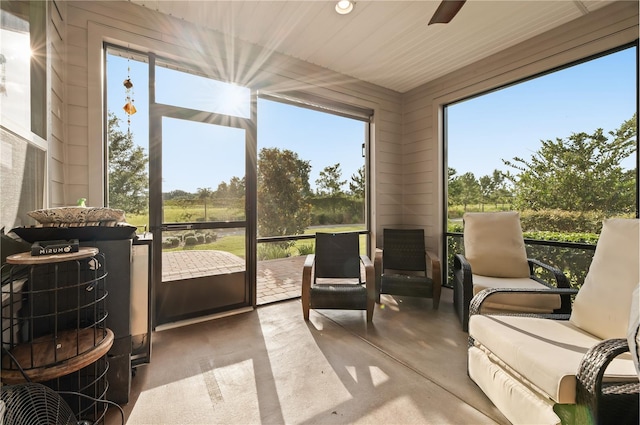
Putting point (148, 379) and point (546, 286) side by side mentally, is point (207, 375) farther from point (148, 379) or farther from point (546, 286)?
point (546, 286)

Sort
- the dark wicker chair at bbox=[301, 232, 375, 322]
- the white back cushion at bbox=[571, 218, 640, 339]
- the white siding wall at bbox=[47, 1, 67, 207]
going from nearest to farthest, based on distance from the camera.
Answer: the white back cushion at bbox=[571, 218, 640, 339] < the white siding wall at bbox=[47, 1, 67, 207] < the dark wicker chair at bbox=[301, 232, 375, 322]

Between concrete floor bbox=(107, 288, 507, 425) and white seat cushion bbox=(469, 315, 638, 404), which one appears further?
concrete floor bbox=(107, 288, 507, 425)

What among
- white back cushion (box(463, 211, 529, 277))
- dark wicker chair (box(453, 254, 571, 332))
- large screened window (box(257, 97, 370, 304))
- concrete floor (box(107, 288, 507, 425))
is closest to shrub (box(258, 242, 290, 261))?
large screened window (box(257, 97, 370, 304))

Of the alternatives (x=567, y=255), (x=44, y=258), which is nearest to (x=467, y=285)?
(x=567, y=255)

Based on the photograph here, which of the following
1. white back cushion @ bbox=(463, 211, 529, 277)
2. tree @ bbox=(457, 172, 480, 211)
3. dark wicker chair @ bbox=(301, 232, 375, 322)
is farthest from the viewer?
tree @ bbox=(457, 172, 480, 211)

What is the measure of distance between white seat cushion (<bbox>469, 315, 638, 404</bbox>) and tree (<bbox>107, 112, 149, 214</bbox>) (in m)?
3.05

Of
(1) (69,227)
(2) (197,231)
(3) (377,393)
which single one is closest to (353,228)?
(2) (197,231)

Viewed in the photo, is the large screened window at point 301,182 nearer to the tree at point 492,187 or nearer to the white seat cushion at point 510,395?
the tree at point 492,187

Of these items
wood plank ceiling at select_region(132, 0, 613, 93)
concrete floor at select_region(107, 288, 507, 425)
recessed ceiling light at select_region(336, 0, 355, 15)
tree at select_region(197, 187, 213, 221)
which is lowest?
concrete floor at select_region(107, 288, 507, 425)

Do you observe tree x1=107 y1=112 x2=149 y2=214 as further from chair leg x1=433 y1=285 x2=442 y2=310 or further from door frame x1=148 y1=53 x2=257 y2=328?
chair leg x1=433 y1=285 x2=442 y2=310

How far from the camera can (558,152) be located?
304 cm

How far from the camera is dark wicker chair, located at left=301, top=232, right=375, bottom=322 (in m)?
2.77

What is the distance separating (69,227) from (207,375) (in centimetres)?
131

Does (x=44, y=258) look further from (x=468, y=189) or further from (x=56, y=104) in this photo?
(x=468, y=189)
